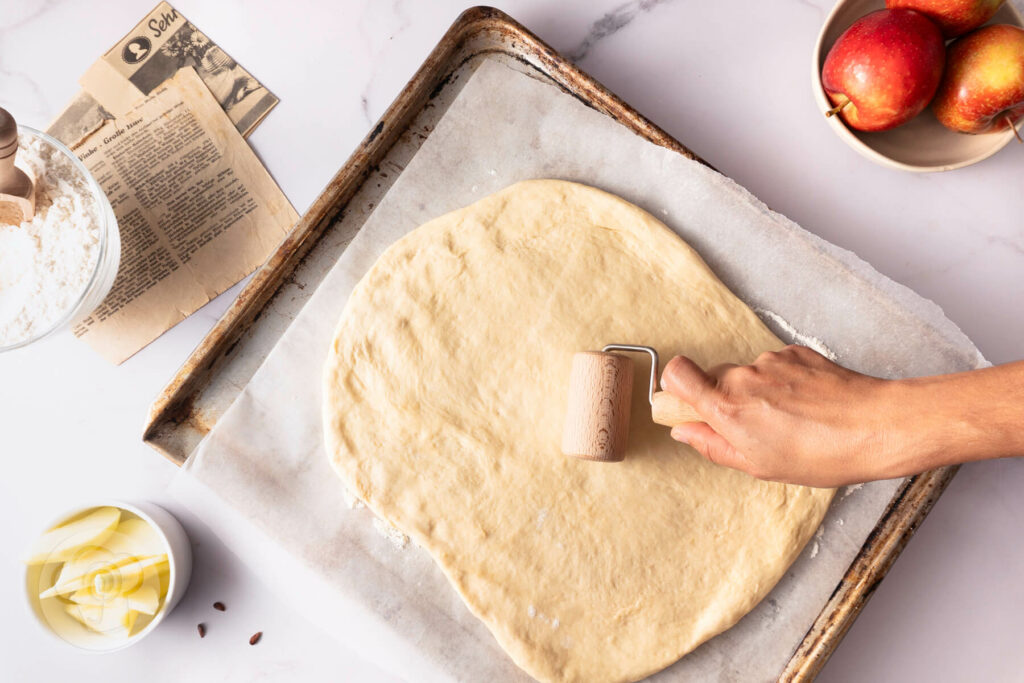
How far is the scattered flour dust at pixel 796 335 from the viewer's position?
3.88 ft

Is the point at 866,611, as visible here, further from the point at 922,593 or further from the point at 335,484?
the point at 335,484

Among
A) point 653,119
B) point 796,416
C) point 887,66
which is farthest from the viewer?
point 653,119

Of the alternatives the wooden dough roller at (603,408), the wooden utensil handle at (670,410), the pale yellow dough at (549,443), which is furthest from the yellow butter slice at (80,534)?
the wooden utensil handle at (670,410)

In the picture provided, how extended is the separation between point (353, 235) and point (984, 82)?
3.73 feet

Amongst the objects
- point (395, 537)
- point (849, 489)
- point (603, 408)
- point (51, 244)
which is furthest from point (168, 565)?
point (849, 489)

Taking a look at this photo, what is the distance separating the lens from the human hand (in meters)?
0.93

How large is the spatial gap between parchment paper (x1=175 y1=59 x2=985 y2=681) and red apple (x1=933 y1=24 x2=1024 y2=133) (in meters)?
0.32

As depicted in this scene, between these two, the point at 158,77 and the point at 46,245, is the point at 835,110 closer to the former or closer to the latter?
the point at 158,77

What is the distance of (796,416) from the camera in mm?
948

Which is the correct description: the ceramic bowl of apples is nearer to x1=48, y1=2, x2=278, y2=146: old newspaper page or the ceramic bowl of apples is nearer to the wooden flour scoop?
x1=48, y1=2, x2=278, y2=146: old newspaper page

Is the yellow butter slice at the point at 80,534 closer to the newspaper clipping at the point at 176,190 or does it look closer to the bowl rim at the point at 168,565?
the bowl rim at the point at 168,565

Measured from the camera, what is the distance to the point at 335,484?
1.20m

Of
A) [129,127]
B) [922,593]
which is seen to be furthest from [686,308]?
[129,127]

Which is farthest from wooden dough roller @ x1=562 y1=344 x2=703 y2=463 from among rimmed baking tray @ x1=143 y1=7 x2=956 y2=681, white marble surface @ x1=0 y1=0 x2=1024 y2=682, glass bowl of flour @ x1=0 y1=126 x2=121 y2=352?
glass bowl of flour @ x1=0 y1=126 x2=121 y2=352
